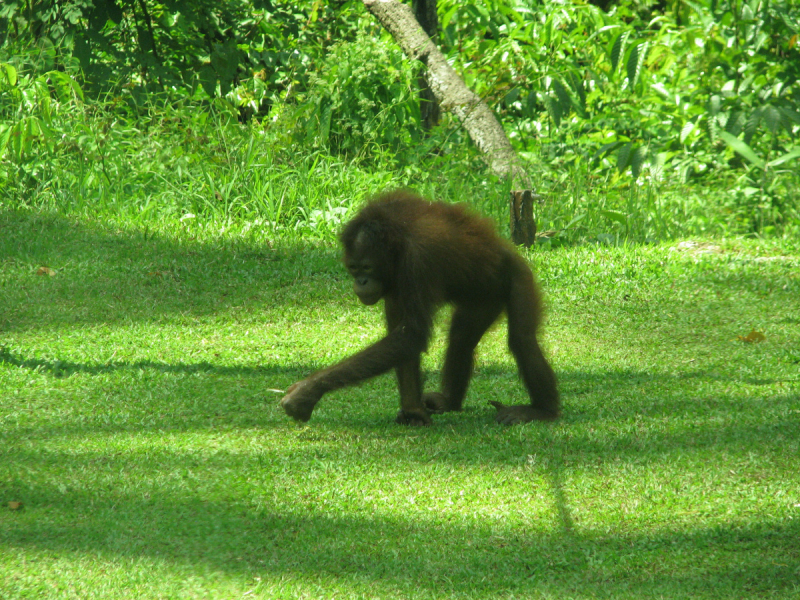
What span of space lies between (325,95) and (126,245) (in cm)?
239

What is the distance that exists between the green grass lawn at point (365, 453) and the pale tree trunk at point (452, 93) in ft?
7.85

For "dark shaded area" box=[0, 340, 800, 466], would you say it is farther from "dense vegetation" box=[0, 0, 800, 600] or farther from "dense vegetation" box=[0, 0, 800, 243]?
"dense vegetation" box=[0, 0, 800, 243]

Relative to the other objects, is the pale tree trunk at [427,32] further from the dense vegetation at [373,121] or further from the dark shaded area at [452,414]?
the dark shaded area at [452,414]

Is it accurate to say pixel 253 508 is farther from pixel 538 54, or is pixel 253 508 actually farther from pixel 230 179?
pixel 538 54

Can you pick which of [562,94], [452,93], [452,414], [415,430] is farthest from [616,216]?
[415,430]

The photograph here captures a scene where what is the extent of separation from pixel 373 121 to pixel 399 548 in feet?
19.1

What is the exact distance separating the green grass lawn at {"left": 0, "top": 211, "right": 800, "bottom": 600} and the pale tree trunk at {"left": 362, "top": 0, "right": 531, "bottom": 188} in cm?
239

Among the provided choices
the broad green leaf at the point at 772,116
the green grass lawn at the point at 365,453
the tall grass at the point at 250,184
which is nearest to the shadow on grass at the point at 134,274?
the green grass lawn at the point at 365,453

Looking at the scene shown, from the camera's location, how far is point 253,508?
2.97 meters

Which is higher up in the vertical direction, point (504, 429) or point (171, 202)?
point (171, 202)

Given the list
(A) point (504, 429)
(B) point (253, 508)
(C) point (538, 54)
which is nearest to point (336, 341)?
(A) point (504, 429)

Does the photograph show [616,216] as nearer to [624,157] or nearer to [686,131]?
[624,157]

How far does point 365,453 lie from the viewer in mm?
3463

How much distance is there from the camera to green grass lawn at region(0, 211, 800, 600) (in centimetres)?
257
